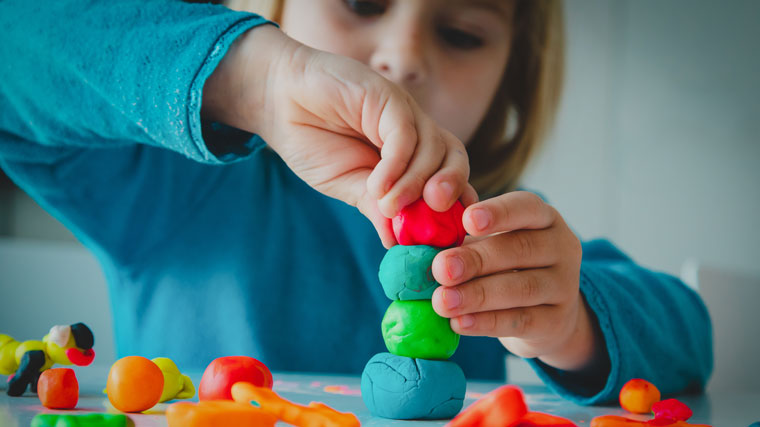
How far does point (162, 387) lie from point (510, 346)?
0.36 metres

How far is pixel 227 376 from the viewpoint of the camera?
54 cm

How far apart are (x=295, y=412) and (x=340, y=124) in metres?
0.25

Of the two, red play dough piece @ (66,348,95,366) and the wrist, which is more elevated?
the wrist

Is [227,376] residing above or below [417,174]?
below

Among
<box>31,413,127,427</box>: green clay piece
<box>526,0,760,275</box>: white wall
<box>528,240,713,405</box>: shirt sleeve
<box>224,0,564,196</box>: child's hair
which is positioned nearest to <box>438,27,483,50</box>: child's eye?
<box>224,0,564,196</box>: child's hair

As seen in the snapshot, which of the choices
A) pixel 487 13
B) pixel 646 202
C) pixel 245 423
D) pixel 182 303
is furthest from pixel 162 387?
pixel 646 202

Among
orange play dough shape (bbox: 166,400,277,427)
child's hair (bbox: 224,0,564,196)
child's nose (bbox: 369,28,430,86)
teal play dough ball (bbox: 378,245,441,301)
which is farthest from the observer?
child's hair (bbox: 224,0,564,196)

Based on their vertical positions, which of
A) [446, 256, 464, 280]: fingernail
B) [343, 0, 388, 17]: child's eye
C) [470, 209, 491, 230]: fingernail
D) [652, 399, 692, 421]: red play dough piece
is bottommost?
[652, 399, 692, 421]: red play dough piece

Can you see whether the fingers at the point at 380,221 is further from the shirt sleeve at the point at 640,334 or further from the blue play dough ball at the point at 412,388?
the shirt sleeve at the point at 640,334

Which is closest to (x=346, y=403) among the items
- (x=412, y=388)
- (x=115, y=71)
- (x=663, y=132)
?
(x=412, y=388)

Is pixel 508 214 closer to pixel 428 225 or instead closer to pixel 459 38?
pixel 428 225

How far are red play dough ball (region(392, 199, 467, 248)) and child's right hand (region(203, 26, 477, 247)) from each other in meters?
0.02

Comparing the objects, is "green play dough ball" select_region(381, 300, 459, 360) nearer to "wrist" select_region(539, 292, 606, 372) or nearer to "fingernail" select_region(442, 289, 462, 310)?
"fingernail" select_region(442, 289, 462, 310)

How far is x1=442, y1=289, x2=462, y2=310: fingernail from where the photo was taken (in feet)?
1.65
